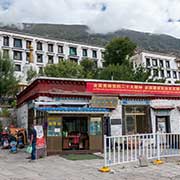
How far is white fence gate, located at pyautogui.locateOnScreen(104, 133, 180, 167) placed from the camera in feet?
30.9

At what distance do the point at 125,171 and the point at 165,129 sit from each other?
29.9 feet

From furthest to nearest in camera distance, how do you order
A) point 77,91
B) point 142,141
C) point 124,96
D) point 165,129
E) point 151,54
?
point 151,54, point 165,129, point 124,96, point 77,91, point 142,141

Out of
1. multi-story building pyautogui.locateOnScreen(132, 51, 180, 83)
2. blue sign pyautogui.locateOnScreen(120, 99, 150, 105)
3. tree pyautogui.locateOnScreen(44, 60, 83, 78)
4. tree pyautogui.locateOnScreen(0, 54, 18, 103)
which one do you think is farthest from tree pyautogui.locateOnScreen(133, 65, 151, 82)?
multi-story building pyautogui.locateOnScreen(132, 51, 180, 83)

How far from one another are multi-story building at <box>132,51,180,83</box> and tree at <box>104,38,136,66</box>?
1472 centimetres

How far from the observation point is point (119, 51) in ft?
128

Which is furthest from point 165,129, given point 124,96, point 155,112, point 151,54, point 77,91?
point 151,54

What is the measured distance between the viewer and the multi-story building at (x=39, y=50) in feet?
142

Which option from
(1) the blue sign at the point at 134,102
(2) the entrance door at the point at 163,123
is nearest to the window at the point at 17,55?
(1) the blue sign at the point at 134,102

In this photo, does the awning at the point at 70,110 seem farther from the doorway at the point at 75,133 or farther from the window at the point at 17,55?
the window at the point at 17,55

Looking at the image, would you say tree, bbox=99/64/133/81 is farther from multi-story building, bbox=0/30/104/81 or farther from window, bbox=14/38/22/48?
window, bbox=14/38/22/48

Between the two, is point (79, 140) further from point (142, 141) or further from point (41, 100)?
point (142, 141)

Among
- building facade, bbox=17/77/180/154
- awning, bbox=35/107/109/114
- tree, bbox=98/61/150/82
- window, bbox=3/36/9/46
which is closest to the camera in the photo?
awning, bbox=35/107/109/114

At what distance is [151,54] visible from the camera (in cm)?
5538

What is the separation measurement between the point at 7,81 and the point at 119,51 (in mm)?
18211
